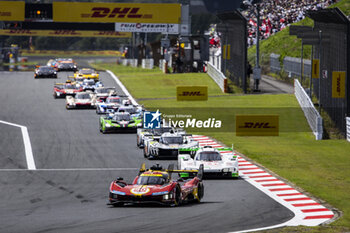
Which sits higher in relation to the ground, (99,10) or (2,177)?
(99,10)

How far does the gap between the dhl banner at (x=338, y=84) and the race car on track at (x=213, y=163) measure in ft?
41.9

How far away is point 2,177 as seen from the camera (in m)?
32.2

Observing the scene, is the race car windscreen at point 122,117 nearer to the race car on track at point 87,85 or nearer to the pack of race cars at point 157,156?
the pack of race cars at point 157,156

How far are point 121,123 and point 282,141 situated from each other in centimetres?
915

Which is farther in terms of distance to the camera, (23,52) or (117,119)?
(23,52)

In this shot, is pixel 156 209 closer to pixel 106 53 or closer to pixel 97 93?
pixel 97 93

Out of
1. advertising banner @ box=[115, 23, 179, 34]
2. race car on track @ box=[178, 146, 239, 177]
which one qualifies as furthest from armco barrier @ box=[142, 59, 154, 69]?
race car on track @ box=[178, 146, 239, 177]

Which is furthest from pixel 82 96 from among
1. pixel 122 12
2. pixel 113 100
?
pixel 122 12

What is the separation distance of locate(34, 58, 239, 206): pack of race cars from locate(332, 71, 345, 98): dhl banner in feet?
29.5

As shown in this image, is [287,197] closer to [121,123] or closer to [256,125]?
[256,125]

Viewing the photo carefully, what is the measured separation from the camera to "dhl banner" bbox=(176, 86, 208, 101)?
213ft

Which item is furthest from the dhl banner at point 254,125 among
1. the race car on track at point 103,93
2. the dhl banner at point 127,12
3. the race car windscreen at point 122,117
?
the dhl banner at point 127,12

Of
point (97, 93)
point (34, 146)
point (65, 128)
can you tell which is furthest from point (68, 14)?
point (34, 146)

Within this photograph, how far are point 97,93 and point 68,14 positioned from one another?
1676 inches
